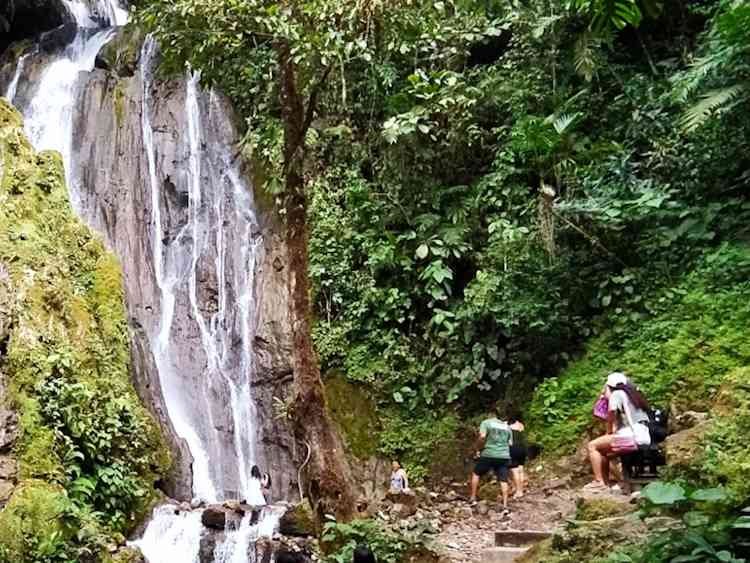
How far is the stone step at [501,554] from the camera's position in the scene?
18.6ft

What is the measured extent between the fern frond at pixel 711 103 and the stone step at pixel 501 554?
4.95 metres

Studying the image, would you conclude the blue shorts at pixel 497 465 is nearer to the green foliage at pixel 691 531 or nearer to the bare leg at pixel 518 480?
the bare leg at pixel 518 480

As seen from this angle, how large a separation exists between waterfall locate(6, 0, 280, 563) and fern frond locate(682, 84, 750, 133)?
650cm

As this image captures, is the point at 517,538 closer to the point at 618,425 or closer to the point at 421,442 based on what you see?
the point at 618,425

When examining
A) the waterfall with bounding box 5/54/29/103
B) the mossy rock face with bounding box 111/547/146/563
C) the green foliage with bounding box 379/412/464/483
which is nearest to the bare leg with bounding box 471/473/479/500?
the green foliage with bounding box 379/412/464/483

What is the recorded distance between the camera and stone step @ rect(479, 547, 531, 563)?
566 cm

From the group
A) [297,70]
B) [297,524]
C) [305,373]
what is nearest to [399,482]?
[297,524]

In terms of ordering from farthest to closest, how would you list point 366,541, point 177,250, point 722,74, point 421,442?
point 177,250, point 421,442, point 722,74, point 366,541

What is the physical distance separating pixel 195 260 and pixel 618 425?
8.35 metres

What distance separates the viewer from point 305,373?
6.56m

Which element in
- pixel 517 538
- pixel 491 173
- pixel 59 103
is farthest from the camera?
pixel 59 103

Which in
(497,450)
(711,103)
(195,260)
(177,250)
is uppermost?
(177,250)

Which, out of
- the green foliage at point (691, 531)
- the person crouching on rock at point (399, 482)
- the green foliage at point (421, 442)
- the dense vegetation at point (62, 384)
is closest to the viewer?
the green foliage at point (691, 531)

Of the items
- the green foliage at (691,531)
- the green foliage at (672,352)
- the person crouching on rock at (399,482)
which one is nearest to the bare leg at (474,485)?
the person crouching on rock at (399,482)
